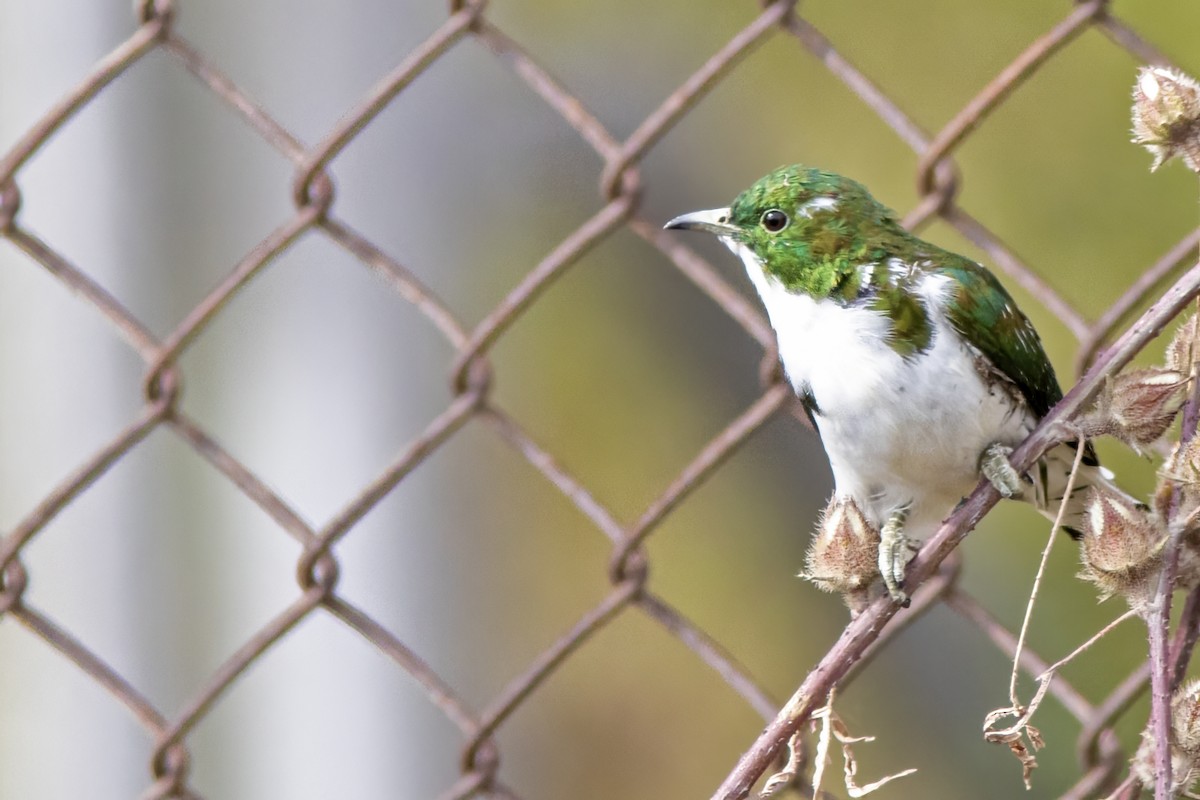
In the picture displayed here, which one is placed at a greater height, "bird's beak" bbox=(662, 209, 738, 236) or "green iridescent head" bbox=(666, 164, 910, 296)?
"bird's beak" bbox=(662, 209, 738, 236)

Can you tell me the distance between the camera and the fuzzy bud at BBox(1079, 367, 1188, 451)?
120cm

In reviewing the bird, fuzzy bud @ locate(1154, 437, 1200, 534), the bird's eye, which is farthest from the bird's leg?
the bird's eye

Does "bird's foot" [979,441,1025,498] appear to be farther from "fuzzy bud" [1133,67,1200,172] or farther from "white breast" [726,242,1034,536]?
"fuzzy bud" [1133,67,1200,172]

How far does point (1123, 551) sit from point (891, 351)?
21.2 inches

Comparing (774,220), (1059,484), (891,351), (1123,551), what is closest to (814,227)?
(774,220)

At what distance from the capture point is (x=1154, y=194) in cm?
318

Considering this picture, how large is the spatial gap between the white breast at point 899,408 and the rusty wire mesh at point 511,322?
186mm

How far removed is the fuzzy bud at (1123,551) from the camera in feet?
3.84

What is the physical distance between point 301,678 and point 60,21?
1.67 metres

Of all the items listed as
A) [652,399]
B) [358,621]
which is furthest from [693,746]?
[358,621]

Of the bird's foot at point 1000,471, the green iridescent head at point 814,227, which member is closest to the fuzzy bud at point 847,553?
the bird's foot at point 1000,471

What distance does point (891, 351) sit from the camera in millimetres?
1676

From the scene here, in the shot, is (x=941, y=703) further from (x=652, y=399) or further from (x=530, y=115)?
(x=530, y=115)

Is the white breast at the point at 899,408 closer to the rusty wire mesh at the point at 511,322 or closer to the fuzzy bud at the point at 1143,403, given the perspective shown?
the rusty wire mesh at the point at 511,322
